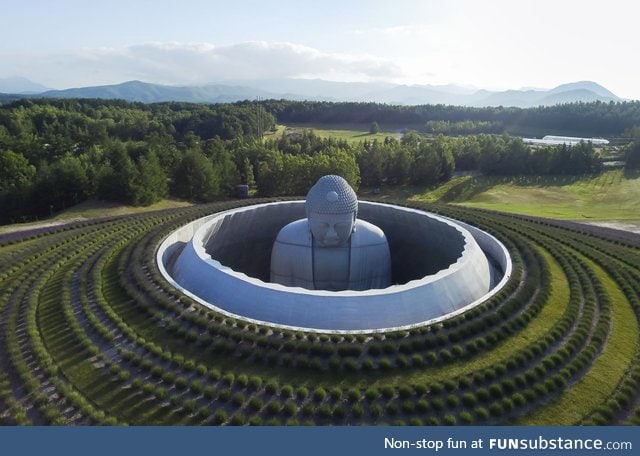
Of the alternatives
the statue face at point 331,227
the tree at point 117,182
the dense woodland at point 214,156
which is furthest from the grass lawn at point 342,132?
the statue face at point 331,227

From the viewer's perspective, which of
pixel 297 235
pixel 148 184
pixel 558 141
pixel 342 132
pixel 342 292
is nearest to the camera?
pixel 342 292

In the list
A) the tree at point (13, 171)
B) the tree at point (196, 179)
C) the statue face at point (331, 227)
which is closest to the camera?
the statue face at point (331, 227)

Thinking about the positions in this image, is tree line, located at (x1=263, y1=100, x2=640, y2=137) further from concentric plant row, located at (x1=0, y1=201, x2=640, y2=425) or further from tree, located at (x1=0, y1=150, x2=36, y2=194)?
concentric plant row, located at (x1=0, y1=201, x2=640, y2=425)

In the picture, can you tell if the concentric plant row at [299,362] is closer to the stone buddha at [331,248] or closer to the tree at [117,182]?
the stone buddha at [331,248]

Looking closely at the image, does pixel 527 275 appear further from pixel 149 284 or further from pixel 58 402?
pixel 58 402

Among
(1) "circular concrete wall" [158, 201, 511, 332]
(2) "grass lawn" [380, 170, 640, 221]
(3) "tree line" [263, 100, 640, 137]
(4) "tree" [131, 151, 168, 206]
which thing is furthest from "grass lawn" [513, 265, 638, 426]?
(3) "tree line" [263, 100, 640, 137]

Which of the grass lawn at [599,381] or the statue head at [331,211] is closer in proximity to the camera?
the grass lawn at [599,381]

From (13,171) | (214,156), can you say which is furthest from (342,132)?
(13,171)

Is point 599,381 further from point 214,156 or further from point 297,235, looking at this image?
point 214,156
